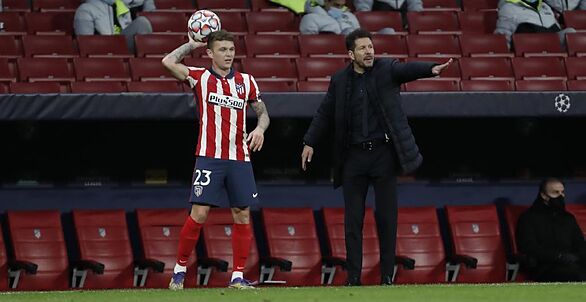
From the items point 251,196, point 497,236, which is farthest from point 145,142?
point 251,196

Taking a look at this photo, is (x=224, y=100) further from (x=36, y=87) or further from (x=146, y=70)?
(x=146, y=70)

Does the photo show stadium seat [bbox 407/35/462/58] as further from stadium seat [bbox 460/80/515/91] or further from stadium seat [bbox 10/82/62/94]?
stadium seat [bbox 10/82/62/94]

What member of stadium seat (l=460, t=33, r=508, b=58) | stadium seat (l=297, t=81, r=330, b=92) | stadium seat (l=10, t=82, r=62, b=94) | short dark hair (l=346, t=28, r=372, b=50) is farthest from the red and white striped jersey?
stadium seat (l=460, t=33, r=508, b=58)

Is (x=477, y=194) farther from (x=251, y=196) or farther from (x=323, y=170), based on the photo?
(x=251, y=196)

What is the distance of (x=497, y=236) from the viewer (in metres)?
12.4

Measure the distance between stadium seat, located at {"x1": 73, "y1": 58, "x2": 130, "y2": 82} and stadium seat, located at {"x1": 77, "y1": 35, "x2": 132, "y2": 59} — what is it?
0.32 metres

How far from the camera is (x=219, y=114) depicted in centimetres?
846

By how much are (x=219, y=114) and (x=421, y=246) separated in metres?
4.30

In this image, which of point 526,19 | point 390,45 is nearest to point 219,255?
point 390,45

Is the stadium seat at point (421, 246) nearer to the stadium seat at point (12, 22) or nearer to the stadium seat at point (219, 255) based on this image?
the stadium seat at point (219, 255)

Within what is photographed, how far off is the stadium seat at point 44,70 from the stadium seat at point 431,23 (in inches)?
150

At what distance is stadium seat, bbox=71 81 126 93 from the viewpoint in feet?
37.3

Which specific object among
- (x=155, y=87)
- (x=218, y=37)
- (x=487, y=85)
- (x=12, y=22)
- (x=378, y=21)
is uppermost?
(x=12, y=22)

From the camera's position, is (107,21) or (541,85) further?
(107,21)
